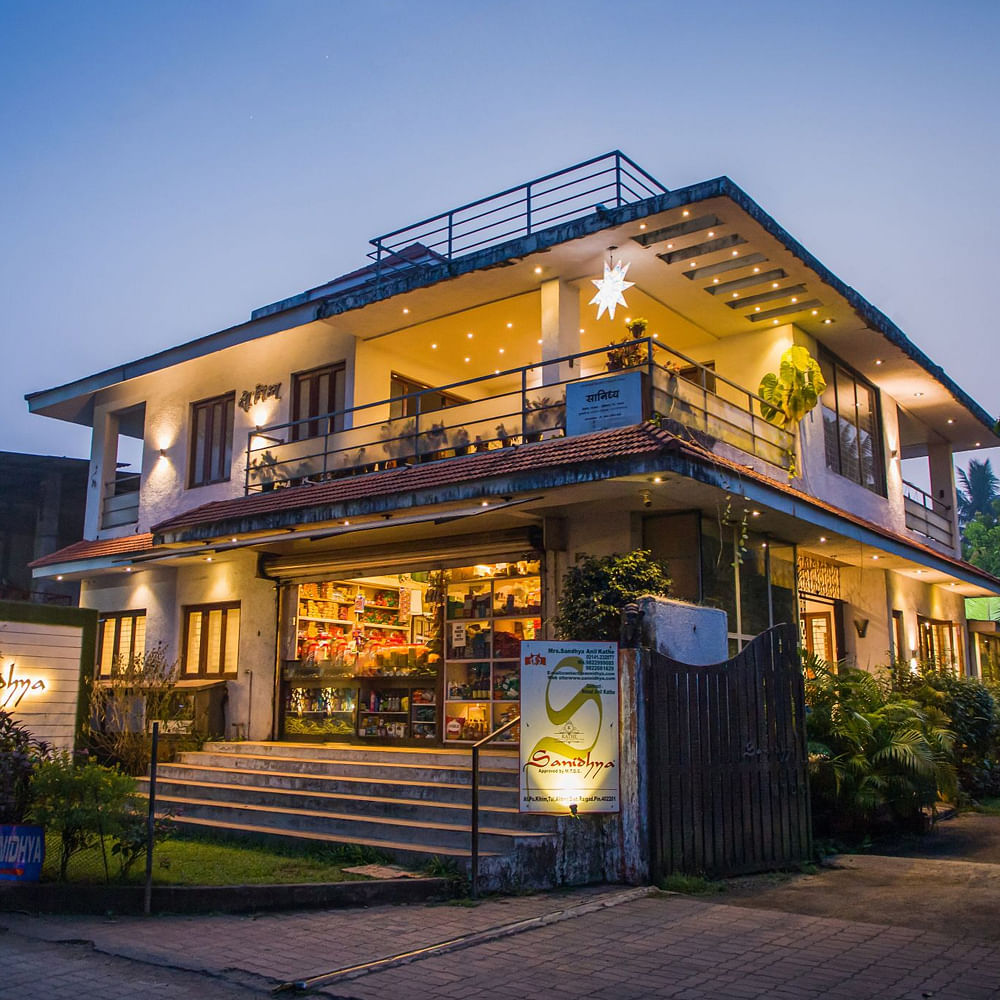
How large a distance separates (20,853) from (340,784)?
4123 mm

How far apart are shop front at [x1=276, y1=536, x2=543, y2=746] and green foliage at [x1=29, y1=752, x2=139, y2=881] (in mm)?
5104

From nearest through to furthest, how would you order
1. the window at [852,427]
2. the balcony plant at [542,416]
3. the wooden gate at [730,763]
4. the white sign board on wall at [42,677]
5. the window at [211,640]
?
the wooden gate at [730,763] → the white sign board on wall at [42,677] → the balcony plant at [542,416] → the window at [852,427] → the window at [211,640]

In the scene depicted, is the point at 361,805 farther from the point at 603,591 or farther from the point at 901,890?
the point at 901,890

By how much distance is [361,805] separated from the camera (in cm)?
1123

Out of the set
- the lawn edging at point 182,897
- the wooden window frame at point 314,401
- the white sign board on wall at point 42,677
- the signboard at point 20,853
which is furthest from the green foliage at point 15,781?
the wooden window frame at point 314,401

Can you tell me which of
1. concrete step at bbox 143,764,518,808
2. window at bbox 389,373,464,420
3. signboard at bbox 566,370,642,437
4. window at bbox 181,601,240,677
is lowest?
concrete step at bbox 143,764,518,808

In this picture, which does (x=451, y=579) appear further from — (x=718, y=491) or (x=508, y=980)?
(x=508, y=980)

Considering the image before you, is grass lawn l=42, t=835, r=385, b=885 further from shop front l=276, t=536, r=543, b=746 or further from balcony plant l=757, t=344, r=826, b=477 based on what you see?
balcony plant l=757, t=344, r=826, b=477

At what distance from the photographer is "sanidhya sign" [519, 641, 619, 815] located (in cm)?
925

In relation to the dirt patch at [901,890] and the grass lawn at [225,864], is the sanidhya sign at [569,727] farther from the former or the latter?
the grass lawn at [225,864]

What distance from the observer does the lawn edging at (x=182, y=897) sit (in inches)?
335

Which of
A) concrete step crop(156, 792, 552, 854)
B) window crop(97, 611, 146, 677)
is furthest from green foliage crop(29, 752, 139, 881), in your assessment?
window crop(97, 611, 146, 677)

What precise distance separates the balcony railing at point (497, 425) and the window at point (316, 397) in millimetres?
58

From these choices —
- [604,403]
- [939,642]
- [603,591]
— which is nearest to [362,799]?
[603,591]
